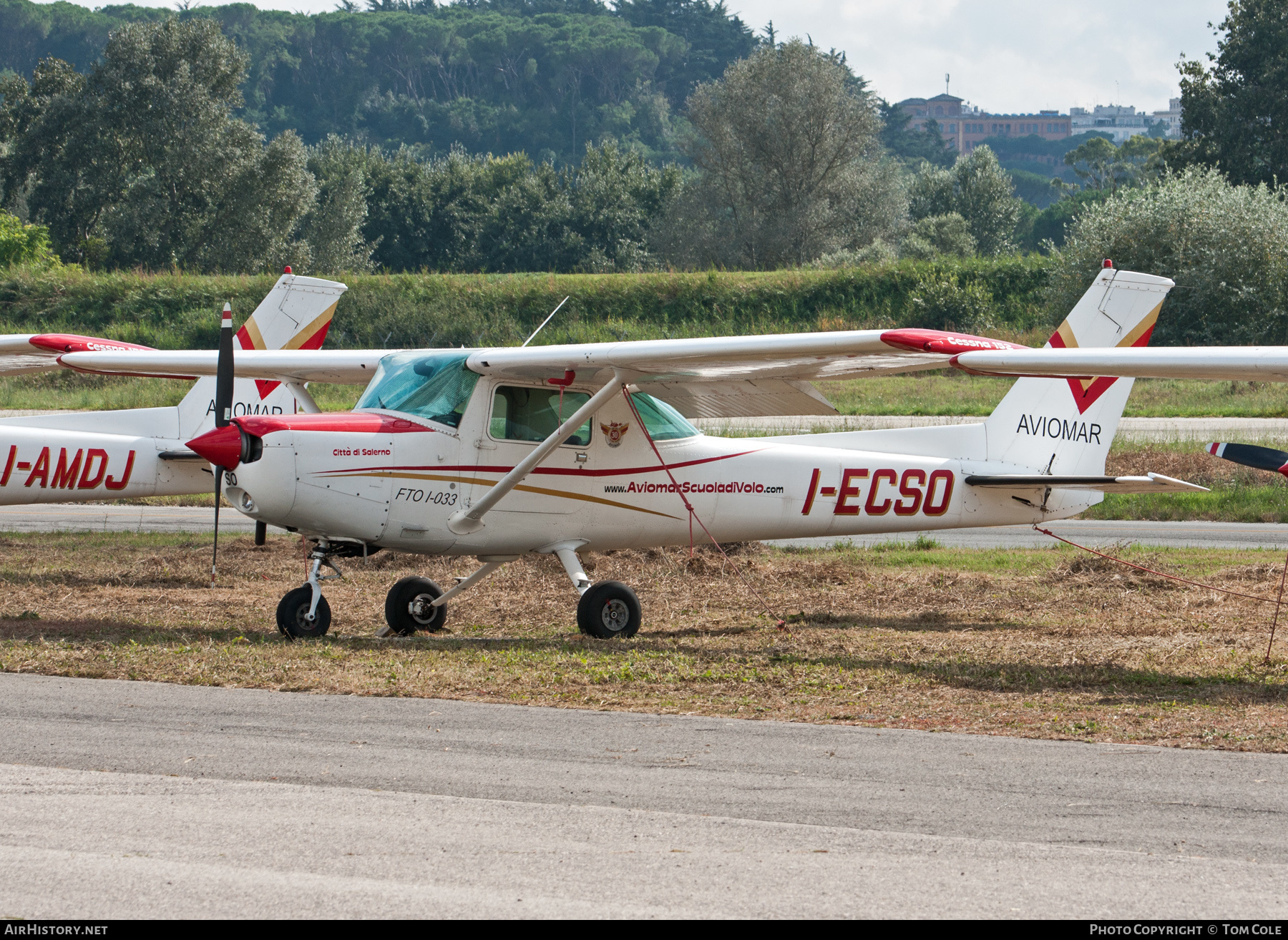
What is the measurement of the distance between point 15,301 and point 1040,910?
49.4m

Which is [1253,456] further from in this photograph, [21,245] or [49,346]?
[21,245]

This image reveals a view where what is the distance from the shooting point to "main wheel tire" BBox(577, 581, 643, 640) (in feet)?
36.4

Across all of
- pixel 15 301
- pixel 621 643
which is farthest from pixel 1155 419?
pixel 15 301

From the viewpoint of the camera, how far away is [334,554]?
11.1 m

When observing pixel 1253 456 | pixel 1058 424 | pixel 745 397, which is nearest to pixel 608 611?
pixel 745 397

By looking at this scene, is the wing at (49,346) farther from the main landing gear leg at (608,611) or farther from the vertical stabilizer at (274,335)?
the main landing gear leg at (608,611)

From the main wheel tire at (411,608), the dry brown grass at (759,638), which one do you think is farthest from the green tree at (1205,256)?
the main wheel tire at (411,608)

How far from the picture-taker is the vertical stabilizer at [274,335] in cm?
1522

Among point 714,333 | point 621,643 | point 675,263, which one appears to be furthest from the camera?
point 675,263

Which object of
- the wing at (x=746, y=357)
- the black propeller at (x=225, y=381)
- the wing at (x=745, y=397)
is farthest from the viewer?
the wing at (x=745, y=397)

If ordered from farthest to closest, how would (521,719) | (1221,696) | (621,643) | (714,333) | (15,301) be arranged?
(15,301) < (714,333) < (621,643) < (1221,696) < (521,719)

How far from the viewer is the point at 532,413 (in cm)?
1149

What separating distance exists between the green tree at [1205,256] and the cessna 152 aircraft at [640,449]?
88.9 ft
